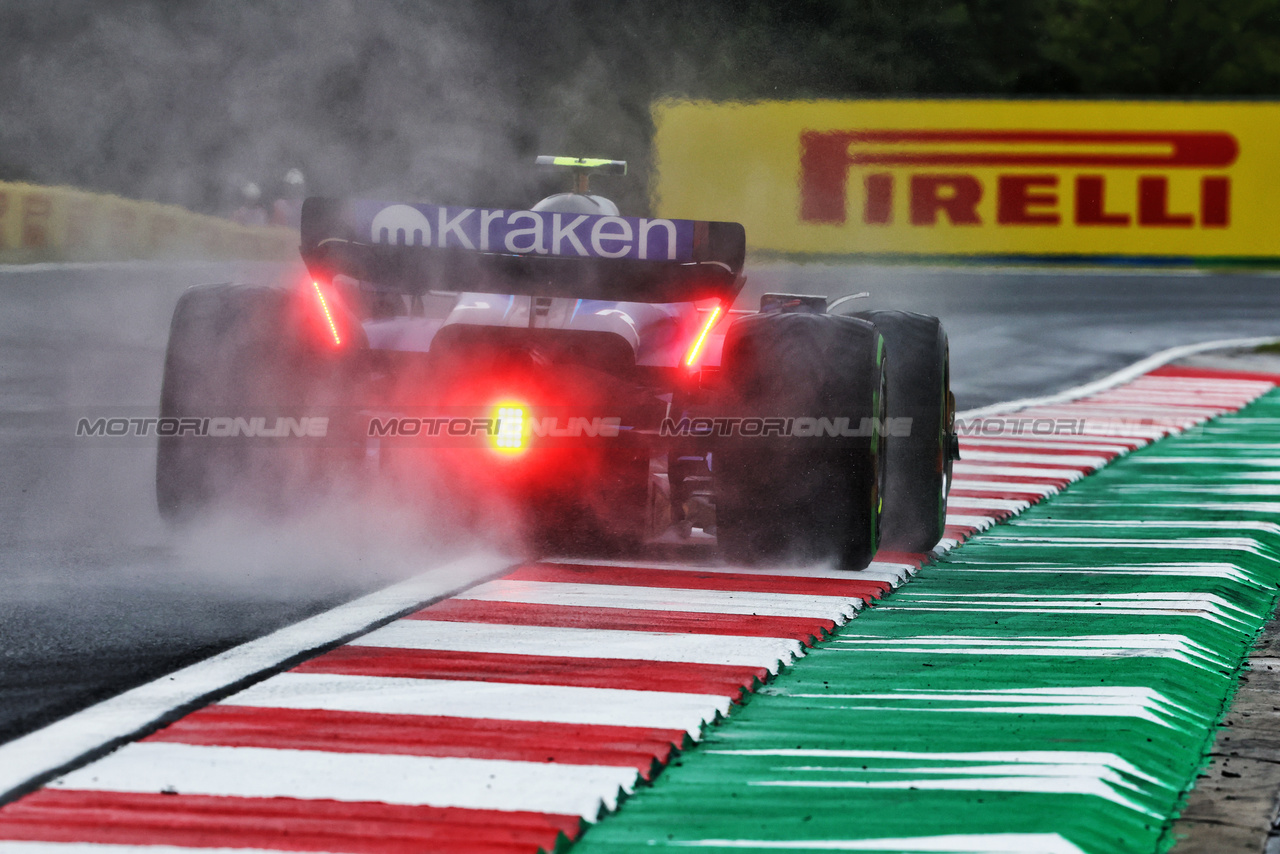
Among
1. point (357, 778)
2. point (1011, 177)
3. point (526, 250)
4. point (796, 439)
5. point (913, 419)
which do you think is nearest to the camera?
point (357, 778)

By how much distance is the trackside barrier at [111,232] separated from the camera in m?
20.7

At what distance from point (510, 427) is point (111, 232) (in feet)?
57.1

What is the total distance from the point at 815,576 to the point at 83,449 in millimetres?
4058

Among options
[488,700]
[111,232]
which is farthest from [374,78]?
[111,232]

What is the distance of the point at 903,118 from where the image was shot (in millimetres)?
29734

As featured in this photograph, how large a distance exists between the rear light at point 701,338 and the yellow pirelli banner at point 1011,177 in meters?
23.8

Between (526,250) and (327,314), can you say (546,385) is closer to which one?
(526,250)

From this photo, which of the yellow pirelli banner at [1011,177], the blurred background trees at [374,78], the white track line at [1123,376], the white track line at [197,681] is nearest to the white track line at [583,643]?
the white track line at [197,681]

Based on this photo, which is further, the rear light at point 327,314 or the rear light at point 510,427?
the rear light at point 327,314

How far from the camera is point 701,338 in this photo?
577 centimetres

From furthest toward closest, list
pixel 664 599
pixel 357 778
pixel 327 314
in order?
pixel 327 314 < pixel 664 599 < pixel 357 778

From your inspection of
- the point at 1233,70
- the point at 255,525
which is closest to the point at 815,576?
the point at 255,525

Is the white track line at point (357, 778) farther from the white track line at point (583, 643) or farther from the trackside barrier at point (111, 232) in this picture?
the trackside barrier at point (111, 232)

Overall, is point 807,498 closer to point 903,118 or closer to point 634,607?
point 634,607
